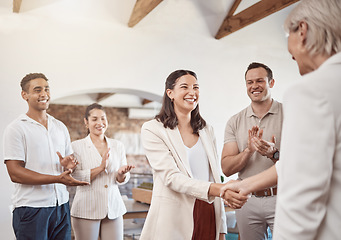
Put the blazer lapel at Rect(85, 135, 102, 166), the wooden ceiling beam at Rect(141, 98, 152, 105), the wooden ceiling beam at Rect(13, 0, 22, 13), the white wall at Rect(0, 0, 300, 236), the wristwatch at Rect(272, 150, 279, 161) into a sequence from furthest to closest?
the wooden ceiling beam at Rect(141, 98, 152, 105), the white wall at Rect(0, 0, 300, 236), the wooden ceiling beam at Rect(13, 0, 22, 13), the blazer lapel at Rect(85, 135, 102, 166), the wristwatch at Rect(272, 150, 279, 161)

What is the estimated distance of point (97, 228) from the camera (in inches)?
107

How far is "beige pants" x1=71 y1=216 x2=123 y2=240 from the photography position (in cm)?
270

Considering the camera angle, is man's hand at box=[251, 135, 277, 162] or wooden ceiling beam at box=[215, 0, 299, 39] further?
wooden ceiling beam at box=[215, 0, 299, 39]

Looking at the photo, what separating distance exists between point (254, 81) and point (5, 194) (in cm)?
301

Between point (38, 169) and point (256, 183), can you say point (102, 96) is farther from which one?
point (256, 183)

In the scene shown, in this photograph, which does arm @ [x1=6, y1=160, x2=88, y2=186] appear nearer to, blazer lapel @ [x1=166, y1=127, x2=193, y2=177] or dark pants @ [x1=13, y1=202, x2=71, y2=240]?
dark pants @ [x1=13, y1=202, x2=71, y2=240]

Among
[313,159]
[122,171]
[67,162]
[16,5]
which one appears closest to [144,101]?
[16,5]

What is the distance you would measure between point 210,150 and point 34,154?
1171 mm

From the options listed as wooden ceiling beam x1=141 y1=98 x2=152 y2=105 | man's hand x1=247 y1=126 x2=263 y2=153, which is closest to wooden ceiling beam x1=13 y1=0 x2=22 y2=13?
man's hand x1=247 y1=126 x2=263 y2=153

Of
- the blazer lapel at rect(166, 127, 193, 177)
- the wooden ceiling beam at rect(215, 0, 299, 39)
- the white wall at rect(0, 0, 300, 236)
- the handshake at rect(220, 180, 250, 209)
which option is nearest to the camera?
the handshake at rect(220, 180, 250, 209)

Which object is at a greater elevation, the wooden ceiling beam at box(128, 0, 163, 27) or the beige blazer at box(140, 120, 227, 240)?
the wooden ceiling beam at box(128, 0, 163, 27)

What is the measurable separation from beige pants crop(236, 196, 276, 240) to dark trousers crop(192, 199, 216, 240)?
45cm

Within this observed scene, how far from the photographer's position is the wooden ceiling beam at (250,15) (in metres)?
4.47

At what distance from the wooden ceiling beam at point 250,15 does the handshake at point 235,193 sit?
325cm
